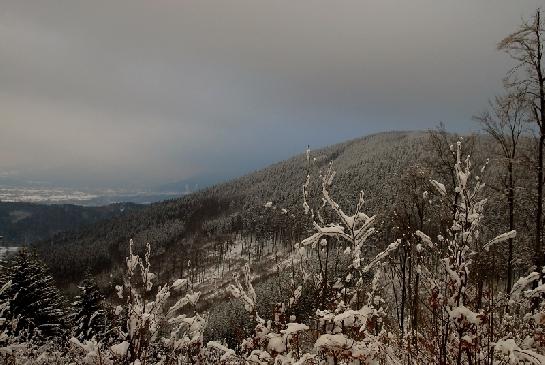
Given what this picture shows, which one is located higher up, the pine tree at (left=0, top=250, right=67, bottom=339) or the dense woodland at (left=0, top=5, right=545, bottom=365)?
the dense woodland at (left=0, top=5, right=545, bottom=365)

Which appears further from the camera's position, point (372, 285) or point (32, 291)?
point (32, 291)

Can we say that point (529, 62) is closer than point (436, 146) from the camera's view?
Yes

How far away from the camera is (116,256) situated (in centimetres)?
15400

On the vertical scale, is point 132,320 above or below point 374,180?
above

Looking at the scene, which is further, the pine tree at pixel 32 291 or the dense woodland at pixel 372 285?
the pine tree at pixel 32 291

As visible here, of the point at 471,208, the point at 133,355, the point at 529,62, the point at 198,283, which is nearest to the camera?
the point at 471,208

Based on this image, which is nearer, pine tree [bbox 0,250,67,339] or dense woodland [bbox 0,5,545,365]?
dense woodland [bbox 0,5,545,365]

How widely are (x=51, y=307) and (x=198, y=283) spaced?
91.8 m

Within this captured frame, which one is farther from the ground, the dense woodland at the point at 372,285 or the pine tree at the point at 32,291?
the dense woodland at the point at 372,285

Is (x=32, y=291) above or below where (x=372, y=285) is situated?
below

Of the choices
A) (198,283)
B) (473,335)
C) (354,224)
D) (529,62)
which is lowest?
(198,283)

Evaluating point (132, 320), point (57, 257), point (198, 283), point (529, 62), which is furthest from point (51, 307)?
point (57, 257)

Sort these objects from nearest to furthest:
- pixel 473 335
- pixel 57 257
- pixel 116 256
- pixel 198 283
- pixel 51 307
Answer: pixel 473 335, pixel 51 307, pixel 198 283, pixel 57 257, pixel 116 256

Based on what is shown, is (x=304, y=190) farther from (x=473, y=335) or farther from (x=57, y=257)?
(x=57, y=257)
